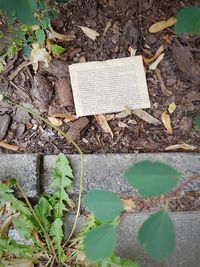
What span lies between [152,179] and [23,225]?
2.98 ft

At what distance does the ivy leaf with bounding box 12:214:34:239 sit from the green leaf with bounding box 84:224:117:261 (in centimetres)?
80

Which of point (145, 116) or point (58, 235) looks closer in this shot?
point (58, 235)

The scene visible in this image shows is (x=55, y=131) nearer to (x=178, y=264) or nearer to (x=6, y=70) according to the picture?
(x=6, y=70)

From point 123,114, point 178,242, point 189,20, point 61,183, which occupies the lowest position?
point 178,242

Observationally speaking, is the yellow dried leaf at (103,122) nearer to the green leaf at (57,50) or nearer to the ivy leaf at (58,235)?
the green leaf at (57,50)

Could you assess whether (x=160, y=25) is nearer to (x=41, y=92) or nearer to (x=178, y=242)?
(x=41, y=92)

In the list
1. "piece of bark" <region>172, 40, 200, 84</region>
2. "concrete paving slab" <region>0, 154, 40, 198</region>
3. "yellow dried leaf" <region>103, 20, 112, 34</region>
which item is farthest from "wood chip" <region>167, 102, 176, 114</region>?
"concrete paving slab" <region>0, 154, 40, 198</region>

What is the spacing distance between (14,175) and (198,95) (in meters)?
0.86

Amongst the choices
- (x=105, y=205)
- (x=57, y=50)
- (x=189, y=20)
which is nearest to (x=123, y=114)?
(x=57, y=50)

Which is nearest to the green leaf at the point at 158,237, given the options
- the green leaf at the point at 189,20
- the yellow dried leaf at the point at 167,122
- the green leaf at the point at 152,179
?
the green leaf at the point at 152,179

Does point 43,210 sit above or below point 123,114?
below

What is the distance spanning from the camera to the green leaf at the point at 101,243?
2.53 ft

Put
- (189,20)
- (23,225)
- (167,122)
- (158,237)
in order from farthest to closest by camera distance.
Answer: (167,122) → (23,225) → (189,20) → (158,237)

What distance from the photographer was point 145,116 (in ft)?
5.64
